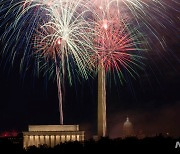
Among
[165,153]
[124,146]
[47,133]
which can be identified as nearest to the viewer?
[165,153]

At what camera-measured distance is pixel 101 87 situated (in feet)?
459

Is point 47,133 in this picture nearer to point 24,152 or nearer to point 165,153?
point 24,152

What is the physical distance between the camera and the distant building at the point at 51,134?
176750 millimetres

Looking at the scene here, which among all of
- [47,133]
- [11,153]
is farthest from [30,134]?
[11,153]

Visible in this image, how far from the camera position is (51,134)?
178 metres

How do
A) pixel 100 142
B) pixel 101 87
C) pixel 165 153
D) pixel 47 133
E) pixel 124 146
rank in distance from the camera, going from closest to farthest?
1. pixel 165 153
2. pixel 124 146
3. pixel 100 142
4. pixel 101 87
5. pixel 47 133

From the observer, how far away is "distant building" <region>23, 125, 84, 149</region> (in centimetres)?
17675

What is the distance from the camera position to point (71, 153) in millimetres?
83812

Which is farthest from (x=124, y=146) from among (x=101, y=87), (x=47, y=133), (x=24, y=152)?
(x=47, y=133)

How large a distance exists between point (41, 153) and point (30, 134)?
94687 mm

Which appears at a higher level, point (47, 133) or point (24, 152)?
point (47, 133)

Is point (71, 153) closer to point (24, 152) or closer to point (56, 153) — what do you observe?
point (56, 153)

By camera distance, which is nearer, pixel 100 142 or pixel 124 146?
pixel 124 146

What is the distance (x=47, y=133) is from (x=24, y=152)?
87544 mm
